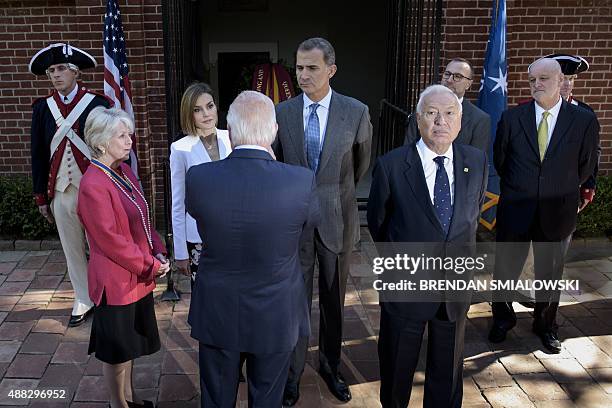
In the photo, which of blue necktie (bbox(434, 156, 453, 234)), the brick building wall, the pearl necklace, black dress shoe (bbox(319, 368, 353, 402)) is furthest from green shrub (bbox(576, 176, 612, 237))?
the pearl necklace

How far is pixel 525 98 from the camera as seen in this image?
20.3 ft

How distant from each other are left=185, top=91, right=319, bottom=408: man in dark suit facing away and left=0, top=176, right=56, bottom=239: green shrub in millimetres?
3746

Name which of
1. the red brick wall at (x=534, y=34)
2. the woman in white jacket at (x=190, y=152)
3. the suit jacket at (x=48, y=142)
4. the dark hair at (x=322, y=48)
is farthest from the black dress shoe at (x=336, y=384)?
the red brick wall at (x=534, y=34)

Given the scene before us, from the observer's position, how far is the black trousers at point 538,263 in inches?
158

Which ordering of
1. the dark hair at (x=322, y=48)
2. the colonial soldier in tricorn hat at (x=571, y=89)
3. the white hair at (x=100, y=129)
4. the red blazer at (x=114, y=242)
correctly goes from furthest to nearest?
the colonial soldier in tricorn hat at (x=571, y=89), the dark hair at (x=322, y=48), the white hair at (x=100, y=129), the red blazer at (x=114, y=242)

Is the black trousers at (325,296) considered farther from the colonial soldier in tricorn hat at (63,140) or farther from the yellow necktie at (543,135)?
the colonial soldier in tricorn hat at (63,140)

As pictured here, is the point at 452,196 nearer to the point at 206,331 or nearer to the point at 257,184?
the point at 257,184

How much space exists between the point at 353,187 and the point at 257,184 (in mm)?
1234

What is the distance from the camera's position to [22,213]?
5.80 meters

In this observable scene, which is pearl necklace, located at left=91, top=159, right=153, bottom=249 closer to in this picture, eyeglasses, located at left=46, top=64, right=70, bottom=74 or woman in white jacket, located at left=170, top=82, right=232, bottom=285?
woman in white jacket, located at left=170, top=82, right=232, bottom=285

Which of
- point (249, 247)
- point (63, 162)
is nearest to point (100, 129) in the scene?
point (249, 247)

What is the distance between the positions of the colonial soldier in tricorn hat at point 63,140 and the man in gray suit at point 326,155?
63.6 inches

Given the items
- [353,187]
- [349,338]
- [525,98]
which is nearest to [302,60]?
[353,187]

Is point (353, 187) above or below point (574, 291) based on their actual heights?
above
